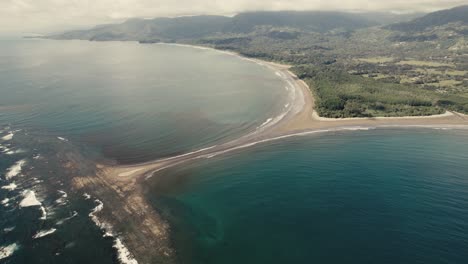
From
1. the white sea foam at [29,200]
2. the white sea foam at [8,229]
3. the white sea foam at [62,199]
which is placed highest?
the white sea foam at [29,200]

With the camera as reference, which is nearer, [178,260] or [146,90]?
[178,260]

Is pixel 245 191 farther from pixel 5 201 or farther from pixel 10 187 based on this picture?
pixel 10 187

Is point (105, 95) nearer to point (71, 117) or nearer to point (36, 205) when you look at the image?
point (71, 117)

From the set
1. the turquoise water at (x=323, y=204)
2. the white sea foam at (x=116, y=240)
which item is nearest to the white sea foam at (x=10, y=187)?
the white sea foam at (x=116, y=240)

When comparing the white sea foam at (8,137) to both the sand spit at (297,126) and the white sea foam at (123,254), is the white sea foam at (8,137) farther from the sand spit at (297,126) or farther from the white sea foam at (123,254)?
the white sea foam at (123,254)

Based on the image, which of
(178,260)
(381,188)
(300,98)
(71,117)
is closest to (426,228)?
(381,188)

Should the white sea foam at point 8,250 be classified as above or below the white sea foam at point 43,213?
below

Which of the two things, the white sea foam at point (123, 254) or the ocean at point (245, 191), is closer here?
the white sea foam at point (123, 254)
